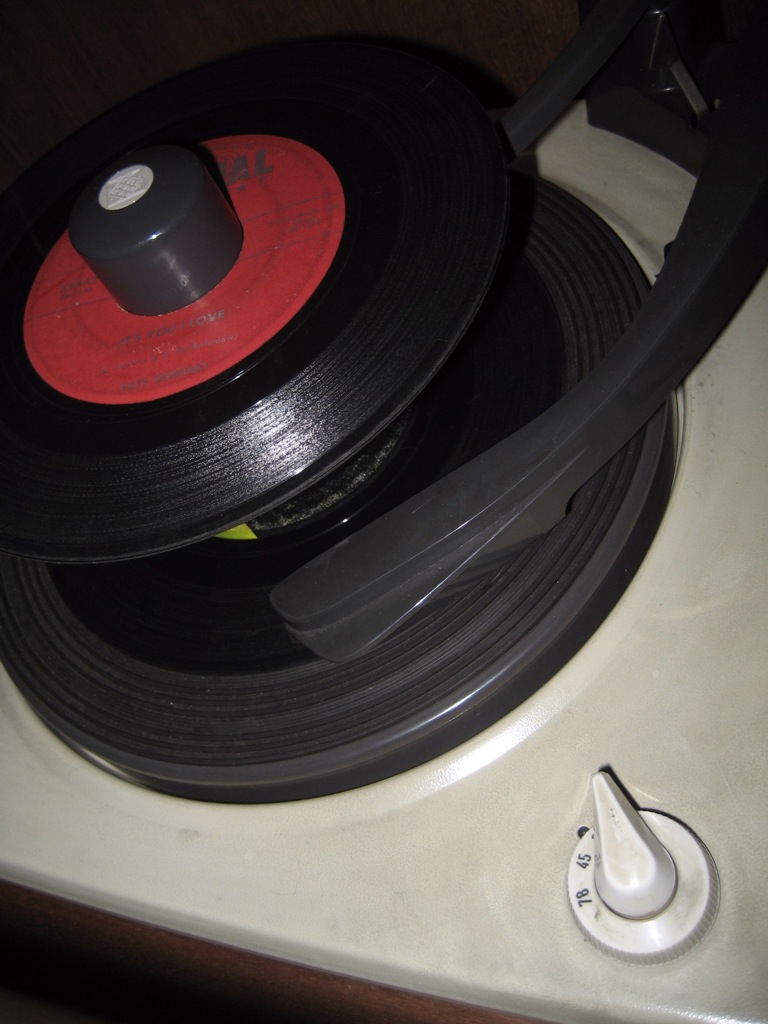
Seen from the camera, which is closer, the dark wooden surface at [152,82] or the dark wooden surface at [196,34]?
the dark wooden surface at [152,82]

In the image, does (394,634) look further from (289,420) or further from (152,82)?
(152,82)

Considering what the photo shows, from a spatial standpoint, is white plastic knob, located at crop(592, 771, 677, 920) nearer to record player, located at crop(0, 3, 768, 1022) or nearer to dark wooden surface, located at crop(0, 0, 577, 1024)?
record player, located at crop(0, 3, 768, 1022)

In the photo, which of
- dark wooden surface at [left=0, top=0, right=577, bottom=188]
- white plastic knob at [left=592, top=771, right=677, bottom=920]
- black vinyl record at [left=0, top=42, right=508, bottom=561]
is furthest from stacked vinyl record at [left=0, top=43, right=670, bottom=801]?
dark wooden surface at [left=0, top=0, right=577, bottom=188]

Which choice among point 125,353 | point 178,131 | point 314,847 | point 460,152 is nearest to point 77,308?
point 125,353

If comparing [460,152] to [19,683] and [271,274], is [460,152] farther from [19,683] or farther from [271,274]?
[19,683]

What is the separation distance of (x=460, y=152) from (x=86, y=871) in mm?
563

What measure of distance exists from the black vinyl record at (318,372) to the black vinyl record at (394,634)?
4.7 inches

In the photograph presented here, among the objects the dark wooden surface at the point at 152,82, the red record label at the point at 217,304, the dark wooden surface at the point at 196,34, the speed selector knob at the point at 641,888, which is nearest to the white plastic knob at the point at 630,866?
the speed selector knob at the point at 641,888

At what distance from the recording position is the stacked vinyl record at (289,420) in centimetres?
56

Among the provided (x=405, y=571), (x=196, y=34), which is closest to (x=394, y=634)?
(x=405, y=571)

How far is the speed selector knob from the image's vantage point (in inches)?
18.0

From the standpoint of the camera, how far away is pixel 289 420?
556 millimetres

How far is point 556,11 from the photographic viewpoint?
917 millimetres

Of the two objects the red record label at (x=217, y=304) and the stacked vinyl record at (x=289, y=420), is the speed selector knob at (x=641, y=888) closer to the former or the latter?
the stacked vinyl record at (x=289, y=420)
